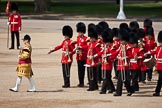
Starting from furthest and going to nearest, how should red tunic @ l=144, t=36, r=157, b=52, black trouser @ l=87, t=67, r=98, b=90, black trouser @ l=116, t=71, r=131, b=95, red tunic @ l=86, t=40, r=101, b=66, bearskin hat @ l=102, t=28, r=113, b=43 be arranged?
red tunic @ l=144, t=36, r=157, b=52 < red tunic @ l=86, t=40, r=101, b=66 < black trouser @ l=87, t=67, r=98, b=90 < bearskin hat @ l=102, t=28, r=113, b=43 < black trouser @ l=116, t=71, r=131, b=95

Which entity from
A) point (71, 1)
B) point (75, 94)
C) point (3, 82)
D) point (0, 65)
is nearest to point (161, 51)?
point (75, 94)

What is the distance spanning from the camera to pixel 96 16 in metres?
52.4

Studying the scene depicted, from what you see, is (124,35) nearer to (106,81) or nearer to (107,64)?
(107,64)

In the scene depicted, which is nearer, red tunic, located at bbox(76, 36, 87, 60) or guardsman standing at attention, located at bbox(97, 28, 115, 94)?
guardsman standing at attention, located at bbox(97, 28, 115, 94)

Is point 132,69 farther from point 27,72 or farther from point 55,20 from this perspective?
point 55,20

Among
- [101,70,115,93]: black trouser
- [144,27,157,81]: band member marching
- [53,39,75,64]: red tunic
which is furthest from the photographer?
[144,27,157,81]: band member marching

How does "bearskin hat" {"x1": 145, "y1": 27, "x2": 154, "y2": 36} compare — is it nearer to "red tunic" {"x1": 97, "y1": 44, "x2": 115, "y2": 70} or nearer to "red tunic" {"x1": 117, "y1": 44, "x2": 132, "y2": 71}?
"red tunic" {"x1": 97, "y1": 44, "x2": 115, "y2": 70}

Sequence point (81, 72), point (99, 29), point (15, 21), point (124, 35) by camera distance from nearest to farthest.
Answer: point (124, 35), point (81, 72), point (99, 29), point (15, 21)

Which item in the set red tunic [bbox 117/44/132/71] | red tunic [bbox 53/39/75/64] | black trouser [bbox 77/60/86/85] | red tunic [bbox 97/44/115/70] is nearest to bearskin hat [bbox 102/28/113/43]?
red tunic [bbox 97/44/115/70]

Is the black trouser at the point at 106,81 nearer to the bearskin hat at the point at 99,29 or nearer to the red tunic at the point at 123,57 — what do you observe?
the red tunic at the point at 123,57

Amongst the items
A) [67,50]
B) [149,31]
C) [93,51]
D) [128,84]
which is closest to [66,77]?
[67,50]

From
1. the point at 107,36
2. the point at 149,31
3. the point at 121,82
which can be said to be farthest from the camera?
the point at 149,31

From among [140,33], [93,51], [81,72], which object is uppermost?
[140,33]

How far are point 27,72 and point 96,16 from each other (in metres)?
33.3
